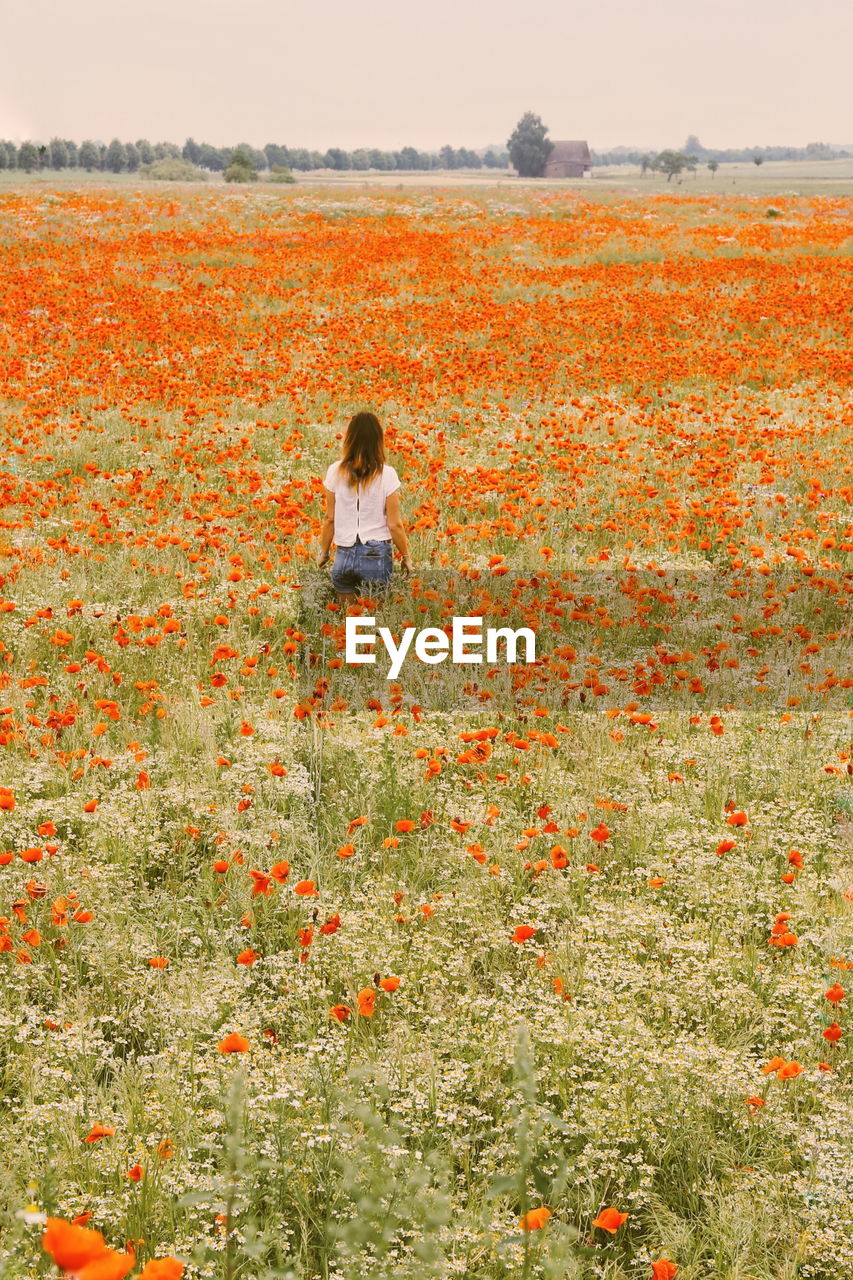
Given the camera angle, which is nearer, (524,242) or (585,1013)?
(585,1013)

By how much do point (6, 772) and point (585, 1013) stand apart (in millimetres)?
2975

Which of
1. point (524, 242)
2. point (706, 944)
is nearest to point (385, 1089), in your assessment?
point (706, 944)

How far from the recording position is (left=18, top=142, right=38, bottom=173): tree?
364 feet

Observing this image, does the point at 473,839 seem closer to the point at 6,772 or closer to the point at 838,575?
the point at 6,772

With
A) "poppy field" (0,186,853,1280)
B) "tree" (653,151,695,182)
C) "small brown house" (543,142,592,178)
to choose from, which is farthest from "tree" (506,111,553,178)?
"poppy field" (0,186,853,1280)

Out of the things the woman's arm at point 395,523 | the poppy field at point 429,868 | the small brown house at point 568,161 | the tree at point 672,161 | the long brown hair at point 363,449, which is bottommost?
the poppy field at point 429,868

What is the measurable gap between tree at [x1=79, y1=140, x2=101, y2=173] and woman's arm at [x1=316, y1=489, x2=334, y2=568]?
155 metres

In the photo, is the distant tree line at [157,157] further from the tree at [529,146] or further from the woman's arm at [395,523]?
the woman's arm at [395,523]

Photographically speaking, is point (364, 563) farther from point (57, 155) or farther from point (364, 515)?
point (57, 155)

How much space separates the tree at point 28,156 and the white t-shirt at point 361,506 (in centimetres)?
12304

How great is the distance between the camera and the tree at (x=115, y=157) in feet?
459

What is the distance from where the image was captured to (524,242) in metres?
25.0

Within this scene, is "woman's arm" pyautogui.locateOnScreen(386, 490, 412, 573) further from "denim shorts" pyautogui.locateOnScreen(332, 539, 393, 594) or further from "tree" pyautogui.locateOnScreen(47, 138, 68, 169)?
"tree" pyautogui.locateOnScreen(47, 138, 68, 169)

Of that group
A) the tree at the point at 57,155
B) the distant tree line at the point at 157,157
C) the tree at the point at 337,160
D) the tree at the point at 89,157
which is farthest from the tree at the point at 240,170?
the tree at the point at 337,160
